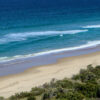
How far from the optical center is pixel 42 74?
2683 centimetres

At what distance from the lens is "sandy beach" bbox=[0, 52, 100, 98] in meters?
23.1

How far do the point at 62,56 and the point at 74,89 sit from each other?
54.7ft

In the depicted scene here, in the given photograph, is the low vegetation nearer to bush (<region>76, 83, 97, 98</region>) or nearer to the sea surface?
bush (<region>76, 83, 97, 98</region>)

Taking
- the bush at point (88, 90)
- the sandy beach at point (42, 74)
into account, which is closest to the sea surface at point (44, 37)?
the sandy beach at point (42, 74)

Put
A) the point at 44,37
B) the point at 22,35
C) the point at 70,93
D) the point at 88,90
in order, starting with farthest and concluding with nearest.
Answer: the point at 22,35 < the point at 44,37 < the point at 88,90 < the point at 70,93

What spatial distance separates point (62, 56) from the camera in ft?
111

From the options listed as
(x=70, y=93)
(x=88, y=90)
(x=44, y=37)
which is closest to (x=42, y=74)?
(x=88, y=90)

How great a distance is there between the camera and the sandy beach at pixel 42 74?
23.1 m

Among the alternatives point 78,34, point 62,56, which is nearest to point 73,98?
point 62,56

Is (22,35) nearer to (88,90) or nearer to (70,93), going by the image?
(88,90)

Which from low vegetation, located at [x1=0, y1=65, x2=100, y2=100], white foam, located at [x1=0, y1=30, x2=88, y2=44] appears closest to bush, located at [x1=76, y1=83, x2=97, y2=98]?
low vegetation, located at [x1=0, y1=65, x2=100, y2=100]

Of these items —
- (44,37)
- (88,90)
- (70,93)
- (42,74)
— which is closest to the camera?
(70,93)

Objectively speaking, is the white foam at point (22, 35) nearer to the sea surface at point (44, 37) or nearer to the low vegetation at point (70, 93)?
the sea surface at point (44, 37)

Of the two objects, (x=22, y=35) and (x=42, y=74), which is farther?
(x=22, y=35)
